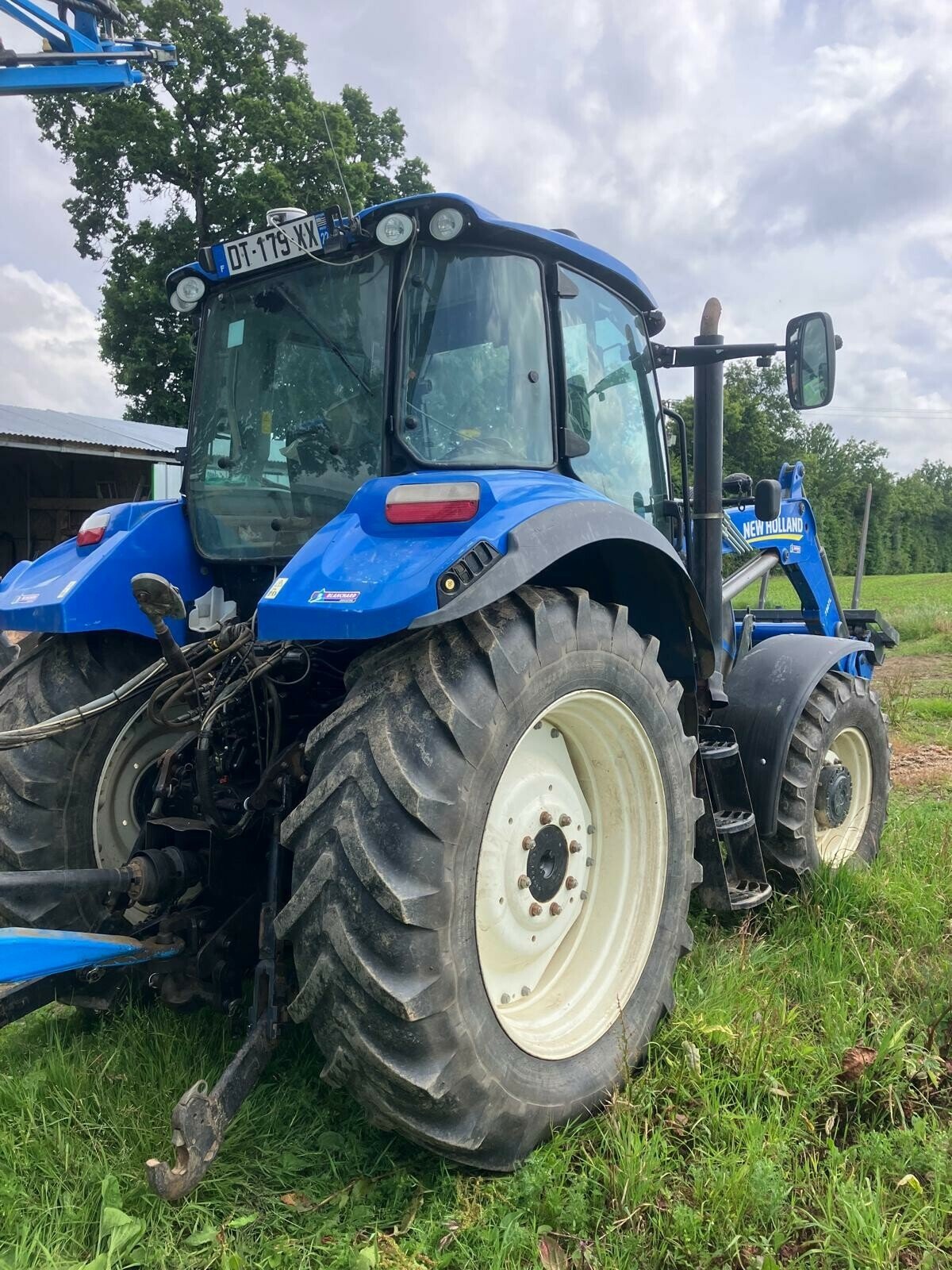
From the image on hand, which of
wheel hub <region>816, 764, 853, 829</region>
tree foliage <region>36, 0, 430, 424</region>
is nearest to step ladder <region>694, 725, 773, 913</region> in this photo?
wheel hub <region>816, 764, 853, 829</region>

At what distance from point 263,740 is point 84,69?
277 inches

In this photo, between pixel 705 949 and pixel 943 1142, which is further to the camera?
pixel 705 949

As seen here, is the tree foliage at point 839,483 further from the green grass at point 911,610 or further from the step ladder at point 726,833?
the step ladder at point 726,833

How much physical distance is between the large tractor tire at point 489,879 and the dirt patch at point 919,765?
3180mm

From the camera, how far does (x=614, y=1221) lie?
186cm

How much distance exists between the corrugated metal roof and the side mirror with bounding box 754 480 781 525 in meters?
8.69

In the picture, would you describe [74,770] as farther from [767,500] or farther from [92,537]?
[767,500]

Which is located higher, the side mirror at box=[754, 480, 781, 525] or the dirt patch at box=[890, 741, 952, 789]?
the side mirror at box=[754, 480, 781, 525]

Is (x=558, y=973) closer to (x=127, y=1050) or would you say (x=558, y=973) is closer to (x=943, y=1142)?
(x=943, y=1142)

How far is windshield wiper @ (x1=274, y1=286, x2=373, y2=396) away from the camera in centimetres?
251

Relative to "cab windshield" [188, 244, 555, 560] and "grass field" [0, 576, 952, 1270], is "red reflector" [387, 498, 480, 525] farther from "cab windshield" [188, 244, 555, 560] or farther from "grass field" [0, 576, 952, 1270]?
"grass field" [0, 576, 952, 1270]

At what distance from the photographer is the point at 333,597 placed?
5.97 ft

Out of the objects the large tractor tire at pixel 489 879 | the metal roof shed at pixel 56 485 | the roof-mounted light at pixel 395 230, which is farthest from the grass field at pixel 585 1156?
the metal roof shed at pixel 56 485

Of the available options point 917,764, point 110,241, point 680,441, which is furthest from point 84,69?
point 110,241
